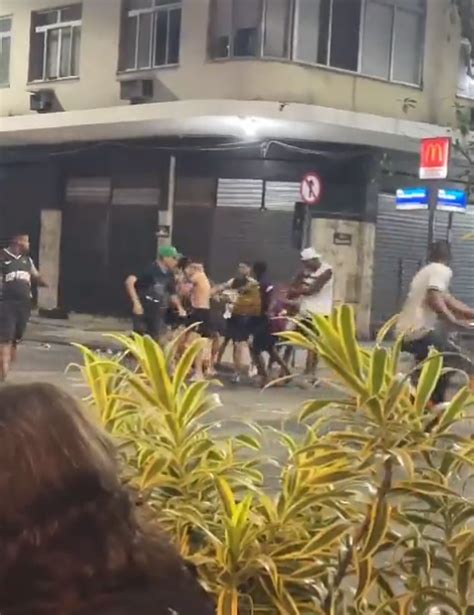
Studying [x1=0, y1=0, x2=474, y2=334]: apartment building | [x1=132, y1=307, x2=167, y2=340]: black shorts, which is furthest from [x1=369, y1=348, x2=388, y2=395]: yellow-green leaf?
[x1=132, y1=307, x2=167, y2=340]: black shorts

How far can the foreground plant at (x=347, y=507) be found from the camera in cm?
157

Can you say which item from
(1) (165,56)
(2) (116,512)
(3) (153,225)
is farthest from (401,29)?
(2) (116,512)

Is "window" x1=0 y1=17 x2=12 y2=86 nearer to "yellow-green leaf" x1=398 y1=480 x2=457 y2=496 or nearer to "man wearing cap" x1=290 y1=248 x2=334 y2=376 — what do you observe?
"man wearing cap" x1=290 y1=248 x2=334 y2=376

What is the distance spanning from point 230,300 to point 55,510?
10.4 ft

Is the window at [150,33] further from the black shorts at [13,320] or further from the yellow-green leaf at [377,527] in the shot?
the black shorts at [13,320]

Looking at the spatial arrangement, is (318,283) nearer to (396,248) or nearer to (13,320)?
(396,248)

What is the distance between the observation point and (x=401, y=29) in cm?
338

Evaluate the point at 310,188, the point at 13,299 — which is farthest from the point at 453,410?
the point at 13,299

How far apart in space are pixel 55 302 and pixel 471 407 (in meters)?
2.70

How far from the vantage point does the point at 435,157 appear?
392 cm

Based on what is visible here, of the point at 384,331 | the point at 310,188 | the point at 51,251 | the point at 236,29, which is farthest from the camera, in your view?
the point at 310,188

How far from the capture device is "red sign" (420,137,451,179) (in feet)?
12.2

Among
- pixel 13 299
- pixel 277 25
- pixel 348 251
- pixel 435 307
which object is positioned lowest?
pixel 13 299

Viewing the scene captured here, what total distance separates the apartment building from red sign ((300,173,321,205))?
0.04 meters
